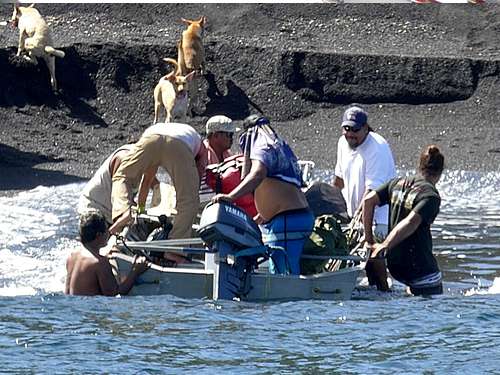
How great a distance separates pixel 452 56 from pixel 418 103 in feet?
3.32

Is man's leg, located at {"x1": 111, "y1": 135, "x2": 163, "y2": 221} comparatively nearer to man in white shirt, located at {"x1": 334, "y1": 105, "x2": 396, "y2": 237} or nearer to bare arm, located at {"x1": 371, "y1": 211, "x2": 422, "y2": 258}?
man in white shirt, located at {"x1": 334, "y1": 105, "x2": 396, "y2": 237}

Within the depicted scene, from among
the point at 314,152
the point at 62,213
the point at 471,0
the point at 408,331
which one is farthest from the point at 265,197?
the point at 471,0

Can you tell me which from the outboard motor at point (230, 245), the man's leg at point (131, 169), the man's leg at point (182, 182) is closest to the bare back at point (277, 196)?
the outboard motor at point (230, 245)

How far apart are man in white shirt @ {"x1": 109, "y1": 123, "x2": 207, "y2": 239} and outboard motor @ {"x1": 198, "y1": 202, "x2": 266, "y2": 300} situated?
3.08 feet

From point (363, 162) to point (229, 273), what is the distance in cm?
153

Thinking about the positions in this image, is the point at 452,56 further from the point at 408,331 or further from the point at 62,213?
the point at 408,331

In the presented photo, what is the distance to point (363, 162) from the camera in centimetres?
1242

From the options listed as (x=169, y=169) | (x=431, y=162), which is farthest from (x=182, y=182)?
(x=431, y=162)

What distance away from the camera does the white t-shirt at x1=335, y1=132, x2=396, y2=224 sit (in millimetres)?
12367

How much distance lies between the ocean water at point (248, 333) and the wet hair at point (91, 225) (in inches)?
18.5

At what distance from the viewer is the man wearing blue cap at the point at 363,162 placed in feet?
40.5

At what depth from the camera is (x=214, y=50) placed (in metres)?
24.3

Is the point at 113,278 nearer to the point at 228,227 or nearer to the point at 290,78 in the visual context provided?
the point at 228,227

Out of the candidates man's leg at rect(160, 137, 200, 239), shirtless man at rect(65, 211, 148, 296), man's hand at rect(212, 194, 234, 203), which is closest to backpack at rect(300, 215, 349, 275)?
man's hand at rect(212, 194, 234, 203)
